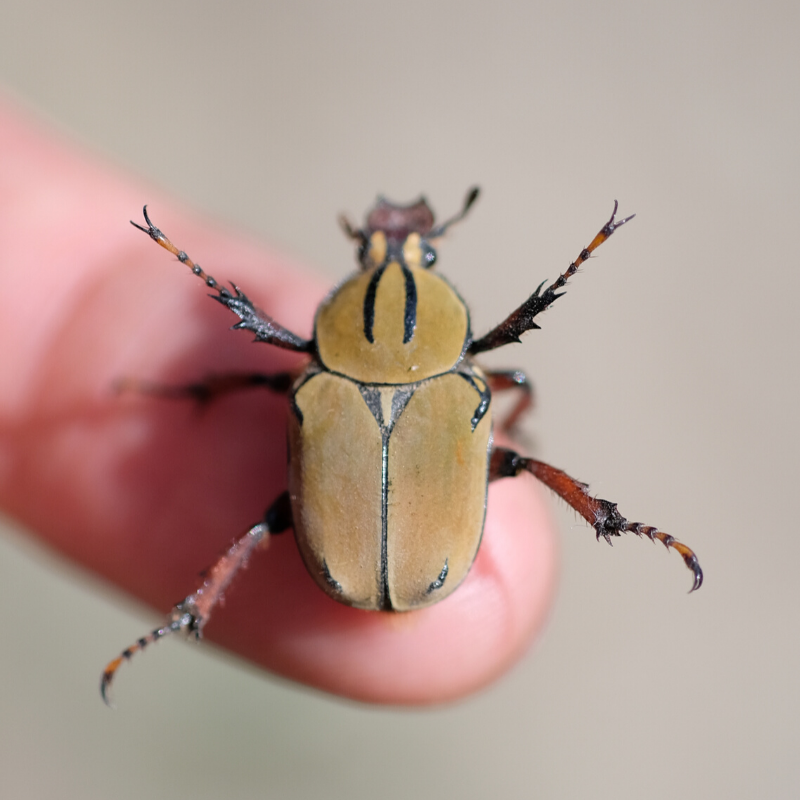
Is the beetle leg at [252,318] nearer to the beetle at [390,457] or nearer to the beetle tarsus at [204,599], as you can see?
the beetle at [390,457]

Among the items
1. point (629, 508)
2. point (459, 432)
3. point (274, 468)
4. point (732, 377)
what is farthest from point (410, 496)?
point (732, 377)

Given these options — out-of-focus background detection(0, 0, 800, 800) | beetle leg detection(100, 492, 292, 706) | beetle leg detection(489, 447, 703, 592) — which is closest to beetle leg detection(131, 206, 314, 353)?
beetle leg detection(100, 492, 292, 706)

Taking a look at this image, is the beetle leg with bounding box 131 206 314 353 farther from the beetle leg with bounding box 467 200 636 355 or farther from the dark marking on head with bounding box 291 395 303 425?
the beetle leg with bounding box 467 200 636 355

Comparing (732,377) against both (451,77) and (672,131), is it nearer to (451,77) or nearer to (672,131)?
(672,131)

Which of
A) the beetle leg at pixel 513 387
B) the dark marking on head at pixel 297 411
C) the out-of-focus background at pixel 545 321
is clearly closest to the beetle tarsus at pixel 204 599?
the dark marking on head at pixel 297 411

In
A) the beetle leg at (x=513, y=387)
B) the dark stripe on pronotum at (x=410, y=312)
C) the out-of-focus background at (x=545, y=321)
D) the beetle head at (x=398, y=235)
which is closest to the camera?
the dark stripe on pronotum at (x=410, y=312)

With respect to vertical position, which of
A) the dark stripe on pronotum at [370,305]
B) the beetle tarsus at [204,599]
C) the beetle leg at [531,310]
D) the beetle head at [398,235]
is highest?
the beetle head at [398,235]
